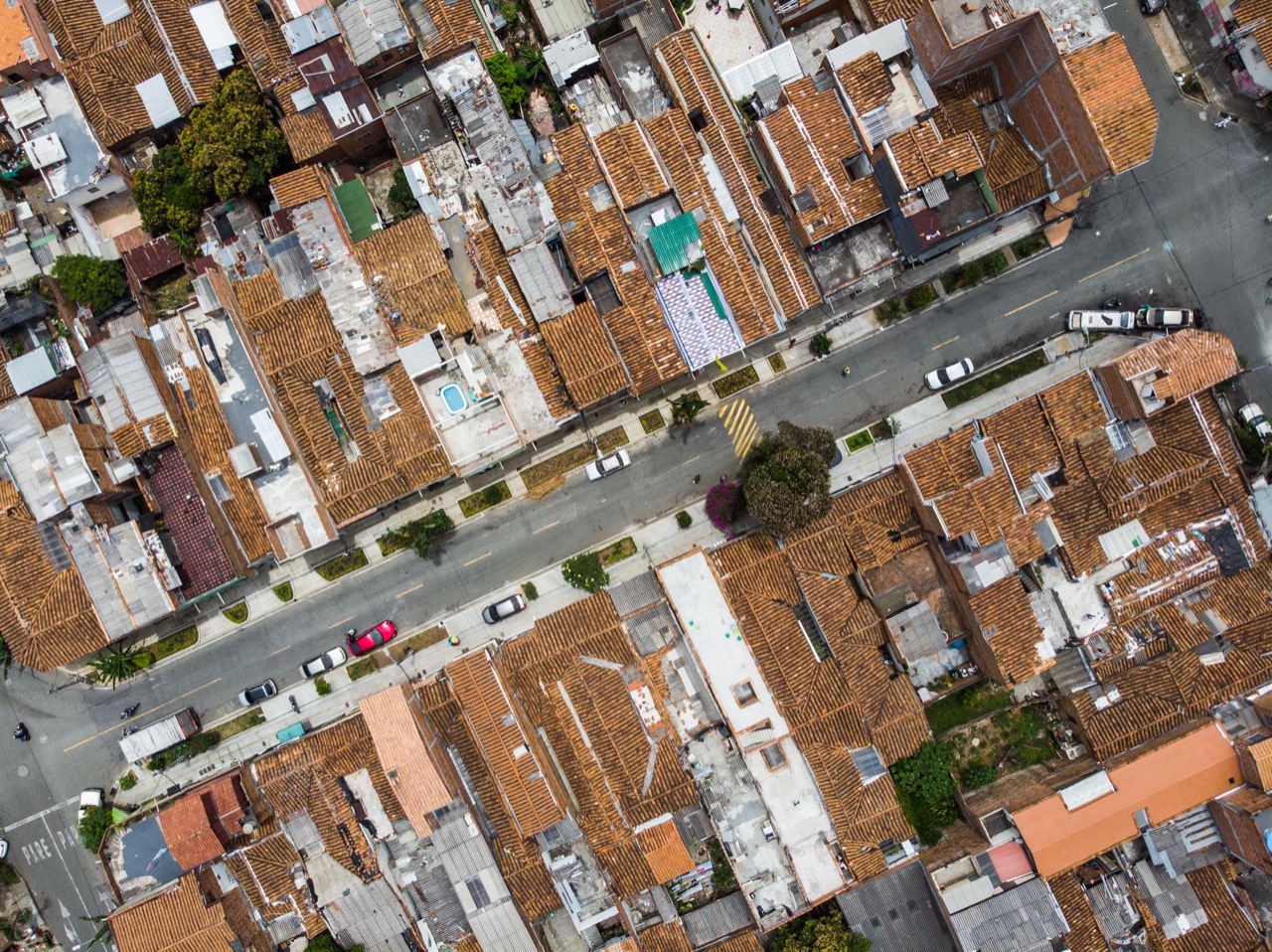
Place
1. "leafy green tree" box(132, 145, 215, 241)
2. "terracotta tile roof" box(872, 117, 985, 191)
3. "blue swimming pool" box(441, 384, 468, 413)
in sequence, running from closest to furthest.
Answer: "terracotta tile roof" box(872, 117, 985, 191) → "blue swimming pool" box(441, 384, 468, 413) → "leafy green tree" box(132, 145, 215, 241)

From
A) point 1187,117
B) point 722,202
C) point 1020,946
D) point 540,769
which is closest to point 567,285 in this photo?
point 722,202

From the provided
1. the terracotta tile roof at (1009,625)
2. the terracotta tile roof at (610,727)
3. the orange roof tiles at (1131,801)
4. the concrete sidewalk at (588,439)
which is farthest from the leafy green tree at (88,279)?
the orange roof tiles at (1131,801)

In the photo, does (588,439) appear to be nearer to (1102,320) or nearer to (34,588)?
(1102,320)

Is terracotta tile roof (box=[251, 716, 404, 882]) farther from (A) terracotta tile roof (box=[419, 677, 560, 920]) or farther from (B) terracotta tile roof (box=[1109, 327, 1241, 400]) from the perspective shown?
(B) terracotta tile roof (box=[1109, 327, 1241, 400])

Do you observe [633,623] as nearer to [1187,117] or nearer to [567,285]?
[567,285]

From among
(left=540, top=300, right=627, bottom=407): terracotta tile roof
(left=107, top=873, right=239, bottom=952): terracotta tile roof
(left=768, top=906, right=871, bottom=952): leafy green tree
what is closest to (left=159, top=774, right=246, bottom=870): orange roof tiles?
(left=107, top=873, right=239, bottom=952): terracotta tile roof

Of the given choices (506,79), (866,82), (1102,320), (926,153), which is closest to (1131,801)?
(1102,320)
